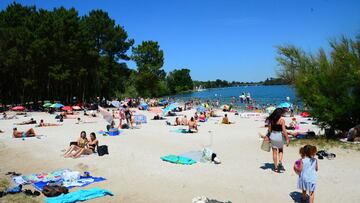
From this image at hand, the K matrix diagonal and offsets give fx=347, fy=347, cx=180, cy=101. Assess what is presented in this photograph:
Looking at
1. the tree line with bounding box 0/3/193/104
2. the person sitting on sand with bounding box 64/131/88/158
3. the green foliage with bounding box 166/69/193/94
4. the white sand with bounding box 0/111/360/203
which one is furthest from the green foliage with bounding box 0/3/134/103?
the green foliage with bounding box 166/69/193/94

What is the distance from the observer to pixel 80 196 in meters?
7.82

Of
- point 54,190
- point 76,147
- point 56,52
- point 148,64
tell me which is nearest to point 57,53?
point 56,52

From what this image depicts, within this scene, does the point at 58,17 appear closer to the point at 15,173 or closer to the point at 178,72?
the point at 15,173

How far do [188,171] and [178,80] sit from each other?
153m

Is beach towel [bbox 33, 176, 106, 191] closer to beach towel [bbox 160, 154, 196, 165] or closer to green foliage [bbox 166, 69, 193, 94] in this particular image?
beach towel [bbox 160, 154, 196, 165]

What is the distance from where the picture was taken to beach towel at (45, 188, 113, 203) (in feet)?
25.1

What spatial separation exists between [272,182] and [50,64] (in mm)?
36291

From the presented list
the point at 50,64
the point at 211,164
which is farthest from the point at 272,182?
the point at 50,64

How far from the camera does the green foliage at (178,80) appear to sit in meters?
158

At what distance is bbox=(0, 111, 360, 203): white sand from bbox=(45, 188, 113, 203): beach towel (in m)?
0.25

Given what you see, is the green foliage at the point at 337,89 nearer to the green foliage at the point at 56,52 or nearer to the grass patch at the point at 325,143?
the grass patch at the point at 325,143

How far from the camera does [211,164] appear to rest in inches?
438

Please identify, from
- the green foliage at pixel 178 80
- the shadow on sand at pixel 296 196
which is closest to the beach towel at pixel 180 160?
the shadow on sand at pixel 296 196

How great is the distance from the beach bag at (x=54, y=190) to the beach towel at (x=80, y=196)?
0.58 ft
